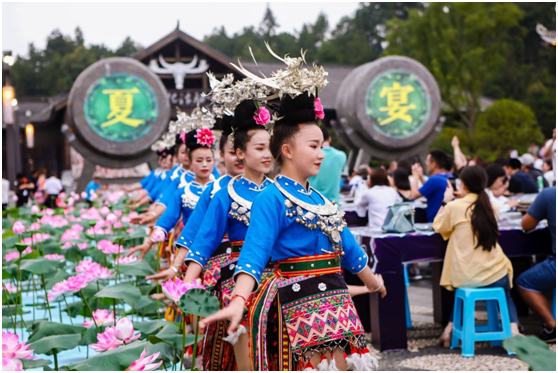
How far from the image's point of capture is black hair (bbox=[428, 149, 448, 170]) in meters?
6.20

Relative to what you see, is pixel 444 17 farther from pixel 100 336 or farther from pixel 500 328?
pixel 100 336

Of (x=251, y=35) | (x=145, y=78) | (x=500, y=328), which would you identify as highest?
(x=251, y=35)

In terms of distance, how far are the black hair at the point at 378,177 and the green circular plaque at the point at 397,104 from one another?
7318 mm

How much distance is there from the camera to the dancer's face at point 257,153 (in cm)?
301

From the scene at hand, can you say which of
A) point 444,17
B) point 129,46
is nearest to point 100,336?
point 444,17

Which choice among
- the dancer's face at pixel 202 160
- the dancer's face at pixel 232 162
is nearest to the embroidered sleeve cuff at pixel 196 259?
the dancer's face at pixel 232 162

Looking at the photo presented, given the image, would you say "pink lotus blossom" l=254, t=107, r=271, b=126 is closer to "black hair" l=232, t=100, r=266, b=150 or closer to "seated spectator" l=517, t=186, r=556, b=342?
"black hair" l=232, t=100, r=266, b=150

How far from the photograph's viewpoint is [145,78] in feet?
44.3

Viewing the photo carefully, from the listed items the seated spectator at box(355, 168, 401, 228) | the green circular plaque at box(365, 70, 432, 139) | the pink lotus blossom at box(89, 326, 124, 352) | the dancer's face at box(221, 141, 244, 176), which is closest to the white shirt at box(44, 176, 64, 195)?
the green circular plaque at box(365, 70, 432, 139)

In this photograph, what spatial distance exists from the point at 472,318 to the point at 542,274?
25.5 inches

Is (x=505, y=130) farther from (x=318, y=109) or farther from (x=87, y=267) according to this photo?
(x=318, y=109)

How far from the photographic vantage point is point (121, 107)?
13320 mm

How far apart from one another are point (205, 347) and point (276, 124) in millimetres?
1204

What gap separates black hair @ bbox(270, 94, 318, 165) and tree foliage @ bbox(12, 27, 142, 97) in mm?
33827
